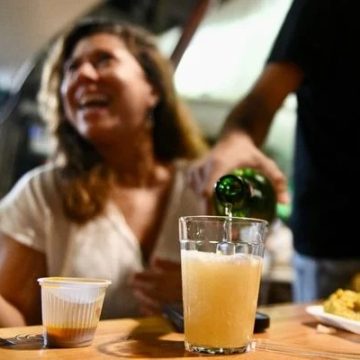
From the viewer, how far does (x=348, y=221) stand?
1.21m

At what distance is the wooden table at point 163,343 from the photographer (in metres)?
0.61

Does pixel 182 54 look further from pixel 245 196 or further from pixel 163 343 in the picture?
pixel 163 343

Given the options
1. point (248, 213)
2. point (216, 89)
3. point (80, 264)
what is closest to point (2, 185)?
point (80, 264)

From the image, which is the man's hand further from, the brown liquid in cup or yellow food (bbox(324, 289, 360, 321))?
the brown liquid in cup

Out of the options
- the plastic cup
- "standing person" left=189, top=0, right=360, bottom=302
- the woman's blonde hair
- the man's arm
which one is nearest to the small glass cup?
the plastic cup

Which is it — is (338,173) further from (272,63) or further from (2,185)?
(2,185)

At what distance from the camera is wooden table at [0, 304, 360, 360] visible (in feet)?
1.99

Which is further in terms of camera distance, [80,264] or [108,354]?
[80,264]

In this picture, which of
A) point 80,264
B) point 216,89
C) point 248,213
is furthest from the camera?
point 216,89

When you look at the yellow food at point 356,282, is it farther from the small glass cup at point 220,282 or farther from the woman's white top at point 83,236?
the small glass cup at point 220,282

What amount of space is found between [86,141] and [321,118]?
1.73 feet

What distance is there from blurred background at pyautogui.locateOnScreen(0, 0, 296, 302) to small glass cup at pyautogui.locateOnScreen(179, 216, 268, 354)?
2.12 ft

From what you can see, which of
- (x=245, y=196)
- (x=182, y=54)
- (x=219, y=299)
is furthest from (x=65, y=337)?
(x=182, y=54)

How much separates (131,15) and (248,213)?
1.21 metres
